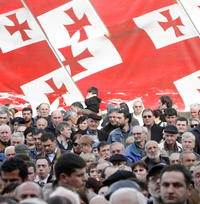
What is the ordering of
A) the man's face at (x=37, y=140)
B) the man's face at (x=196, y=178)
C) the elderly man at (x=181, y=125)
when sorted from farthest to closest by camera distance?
the elderly man at (x=181, y=125), the man's face at (x=37, y=140), the man's face at (x=196, y=178)

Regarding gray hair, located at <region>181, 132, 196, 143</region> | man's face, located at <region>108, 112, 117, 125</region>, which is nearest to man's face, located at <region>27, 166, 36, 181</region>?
gray hair, located at <region>181, 132, 196, 143</region>

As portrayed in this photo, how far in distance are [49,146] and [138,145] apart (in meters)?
1.23

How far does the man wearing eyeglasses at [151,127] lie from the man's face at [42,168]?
10.1 feet

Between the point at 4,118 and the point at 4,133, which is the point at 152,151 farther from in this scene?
the point at 4,118

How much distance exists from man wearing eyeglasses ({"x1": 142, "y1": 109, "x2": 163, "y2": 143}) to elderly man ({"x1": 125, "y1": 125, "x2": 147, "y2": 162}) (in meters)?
1.02

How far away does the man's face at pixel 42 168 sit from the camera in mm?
14829

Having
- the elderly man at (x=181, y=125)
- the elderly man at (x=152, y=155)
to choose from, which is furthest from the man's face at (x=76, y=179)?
the elderly man at (x=181, y=125)

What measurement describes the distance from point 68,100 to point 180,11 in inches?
102

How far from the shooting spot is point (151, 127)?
1808cm

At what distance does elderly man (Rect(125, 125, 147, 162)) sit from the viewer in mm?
16648

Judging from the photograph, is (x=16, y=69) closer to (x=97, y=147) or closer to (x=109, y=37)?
(x=109, y=37)

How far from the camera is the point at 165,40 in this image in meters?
22.6

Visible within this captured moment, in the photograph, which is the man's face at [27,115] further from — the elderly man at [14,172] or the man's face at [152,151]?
the elderly man at [14,172]

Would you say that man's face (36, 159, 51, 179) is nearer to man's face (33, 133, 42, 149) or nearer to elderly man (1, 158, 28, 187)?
man's face (33, 133, 42, 149)
